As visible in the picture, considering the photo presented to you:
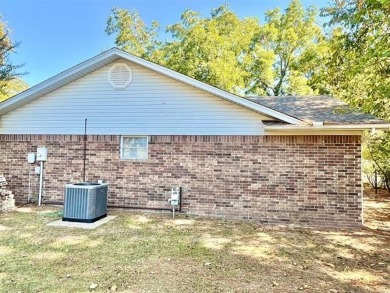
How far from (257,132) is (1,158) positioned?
8.21 meters

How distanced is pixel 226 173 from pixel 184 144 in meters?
1.45

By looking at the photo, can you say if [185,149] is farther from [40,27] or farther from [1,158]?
[40,27]

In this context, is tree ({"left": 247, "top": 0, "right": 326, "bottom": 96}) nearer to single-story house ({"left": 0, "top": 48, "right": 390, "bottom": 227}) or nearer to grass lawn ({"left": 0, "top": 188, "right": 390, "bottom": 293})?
single-story house ({"left": 0, "top": 48, "right": 390, "bottom": 227})

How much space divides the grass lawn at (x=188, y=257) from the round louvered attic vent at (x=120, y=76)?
13.1ft

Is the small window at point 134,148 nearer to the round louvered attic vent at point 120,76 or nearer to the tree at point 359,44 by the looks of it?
the round louvered attic vent at point 120,76

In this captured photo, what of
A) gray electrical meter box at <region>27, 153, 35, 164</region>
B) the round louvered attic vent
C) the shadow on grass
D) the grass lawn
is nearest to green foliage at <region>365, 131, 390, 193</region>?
the grass lawn

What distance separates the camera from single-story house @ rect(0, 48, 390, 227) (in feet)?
25.6

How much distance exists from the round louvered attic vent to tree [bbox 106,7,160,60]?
17.0 m

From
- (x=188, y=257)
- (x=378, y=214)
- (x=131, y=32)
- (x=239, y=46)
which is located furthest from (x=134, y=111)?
(x=131, y=32)

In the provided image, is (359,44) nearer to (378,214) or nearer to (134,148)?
(378,214)

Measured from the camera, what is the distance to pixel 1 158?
32.5 ft

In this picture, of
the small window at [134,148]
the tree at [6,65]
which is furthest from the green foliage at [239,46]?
the small window at [134,148]

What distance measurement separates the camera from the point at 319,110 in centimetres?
895

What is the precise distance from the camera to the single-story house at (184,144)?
25.6 ft
